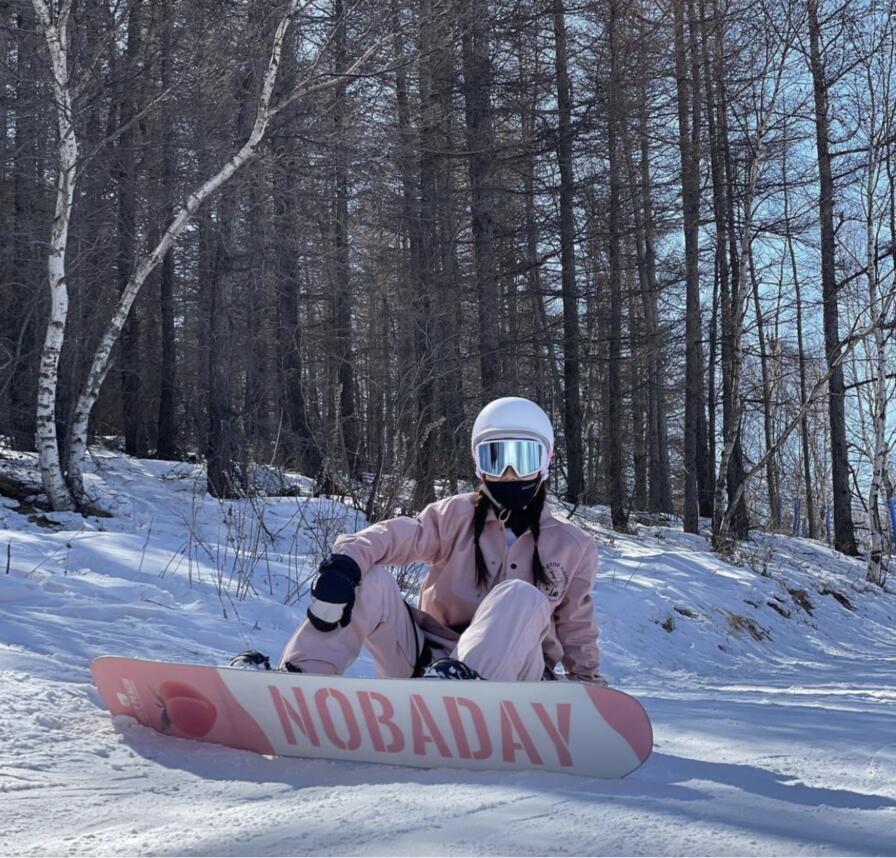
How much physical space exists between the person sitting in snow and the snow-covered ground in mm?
427

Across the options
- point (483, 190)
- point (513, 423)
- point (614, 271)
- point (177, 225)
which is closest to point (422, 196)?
point (483, 190)

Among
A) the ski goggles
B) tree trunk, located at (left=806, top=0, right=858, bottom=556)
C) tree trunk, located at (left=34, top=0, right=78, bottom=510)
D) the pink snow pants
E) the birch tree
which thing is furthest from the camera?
tree trunk, located at (left=806, top=0, right=858, bottom=556)

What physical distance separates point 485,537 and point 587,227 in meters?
12.7

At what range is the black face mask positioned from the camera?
3396 millimetres

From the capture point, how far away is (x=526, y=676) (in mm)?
2992

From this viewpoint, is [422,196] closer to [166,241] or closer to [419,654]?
[166,241]

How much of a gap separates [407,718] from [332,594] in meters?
0.46

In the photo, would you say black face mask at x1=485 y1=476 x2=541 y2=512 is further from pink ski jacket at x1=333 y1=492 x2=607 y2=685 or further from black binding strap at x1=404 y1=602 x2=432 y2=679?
black binding strap at x1=404 y1=602 x2=432 y2=679

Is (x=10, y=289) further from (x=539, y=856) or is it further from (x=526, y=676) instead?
(x=539, y=856)

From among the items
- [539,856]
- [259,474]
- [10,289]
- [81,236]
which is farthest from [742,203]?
[539,856]

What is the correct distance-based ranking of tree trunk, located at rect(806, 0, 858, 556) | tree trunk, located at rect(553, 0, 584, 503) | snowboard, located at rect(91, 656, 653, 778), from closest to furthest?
1. snowboard, located at rect(91, 656, 653, 778)
2. tree trunk, located at rect(806, 0, 858, 556)
3. tree trunk, located at rect(553, 0, 584, 503)

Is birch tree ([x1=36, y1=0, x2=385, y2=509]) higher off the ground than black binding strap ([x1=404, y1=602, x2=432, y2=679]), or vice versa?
birch tree ([x1=36, y1=0, x2=385, y2=509])

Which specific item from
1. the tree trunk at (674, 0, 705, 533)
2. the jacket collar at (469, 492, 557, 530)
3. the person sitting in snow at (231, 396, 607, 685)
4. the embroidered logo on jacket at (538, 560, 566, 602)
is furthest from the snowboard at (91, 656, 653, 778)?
the tree trunk at (674, 0, 705, 533)

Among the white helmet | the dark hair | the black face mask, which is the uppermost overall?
the white helmet
